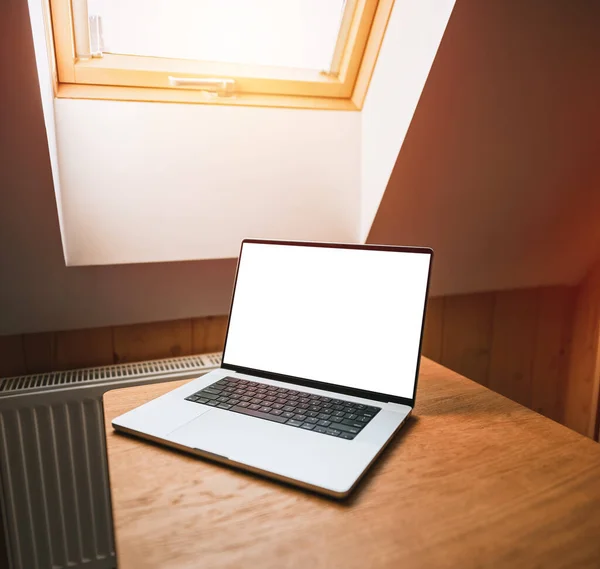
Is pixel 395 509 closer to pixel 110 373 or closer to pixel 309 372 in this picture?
pixel 309 372

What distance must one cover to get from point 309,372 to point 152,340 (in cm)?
62

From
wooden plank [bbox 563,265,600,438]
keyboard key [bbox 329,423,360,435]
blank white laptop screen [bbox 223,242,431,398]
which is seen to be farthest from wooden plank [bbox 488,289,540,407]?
keyboard key [bbox 329,423,360,435]

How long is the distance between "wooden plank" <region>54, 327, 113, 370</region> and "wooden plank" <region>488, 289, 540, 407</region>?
1198mm

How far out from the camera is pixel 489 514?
521 mm

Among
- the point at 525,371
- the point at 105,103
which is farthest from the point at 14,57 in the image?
the point at 525,371

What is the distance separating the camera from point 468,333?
1615mm

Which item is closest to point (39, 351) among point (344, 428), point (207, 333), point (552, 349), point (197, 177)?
point (207, 333)

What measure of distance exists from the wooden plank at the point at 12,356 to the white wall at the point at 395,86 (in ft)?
2.92

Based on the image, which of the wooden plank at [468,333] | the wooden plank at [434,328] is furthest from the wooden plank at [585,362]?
the wooden plank at [434,328]

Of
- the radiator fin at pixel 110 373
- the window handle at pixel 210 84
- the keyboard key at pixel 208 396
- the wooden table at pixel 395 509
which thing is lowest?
the radiator fin at pixel 110 373

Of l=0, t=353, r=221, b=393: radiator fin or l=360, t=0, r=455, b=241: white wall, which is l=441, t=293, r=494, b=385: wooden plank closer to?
l=360, t=0, r=455, b=241: white wall

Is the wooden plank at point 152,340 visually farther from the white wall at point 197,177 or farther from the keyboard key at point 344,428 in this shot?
the keyboard key at point 344,428

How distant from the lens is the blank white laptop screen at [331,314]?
2.49 ft

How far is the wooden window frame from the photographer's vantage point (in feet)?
3.45
